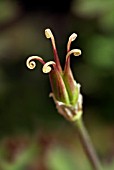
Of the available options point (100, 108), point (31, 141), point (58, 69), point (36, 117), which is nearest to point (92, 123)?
point (100, 108)

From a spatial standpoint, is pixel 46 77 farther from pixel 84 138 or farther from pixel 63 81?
pixel 63 81

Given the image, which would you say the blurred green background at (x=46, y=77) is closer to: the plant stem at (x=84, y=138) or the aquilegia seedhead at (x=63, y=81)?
the plant stem at (x=84, y=138)

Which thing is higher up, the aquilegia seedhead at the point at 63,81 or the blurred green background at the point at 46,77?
the aquilegia seedhead at the point at 63,81

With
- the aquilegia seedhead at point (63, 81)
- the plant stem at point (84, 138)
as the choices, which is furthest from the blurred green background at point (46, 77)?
the aquilegia seedhead at point (63, 81)

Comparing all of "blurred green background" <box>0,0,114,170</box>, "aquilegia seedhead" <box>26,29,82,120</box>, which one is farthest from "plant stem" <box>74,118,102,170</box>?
"blurred green background" <box>0,0,114,170</box>

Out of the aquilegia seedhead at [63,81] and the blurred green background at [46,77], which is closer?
the aquilegia seedhead at [63,81]

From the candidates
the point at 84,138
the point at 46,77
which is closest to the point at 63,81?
the point at 84,138
